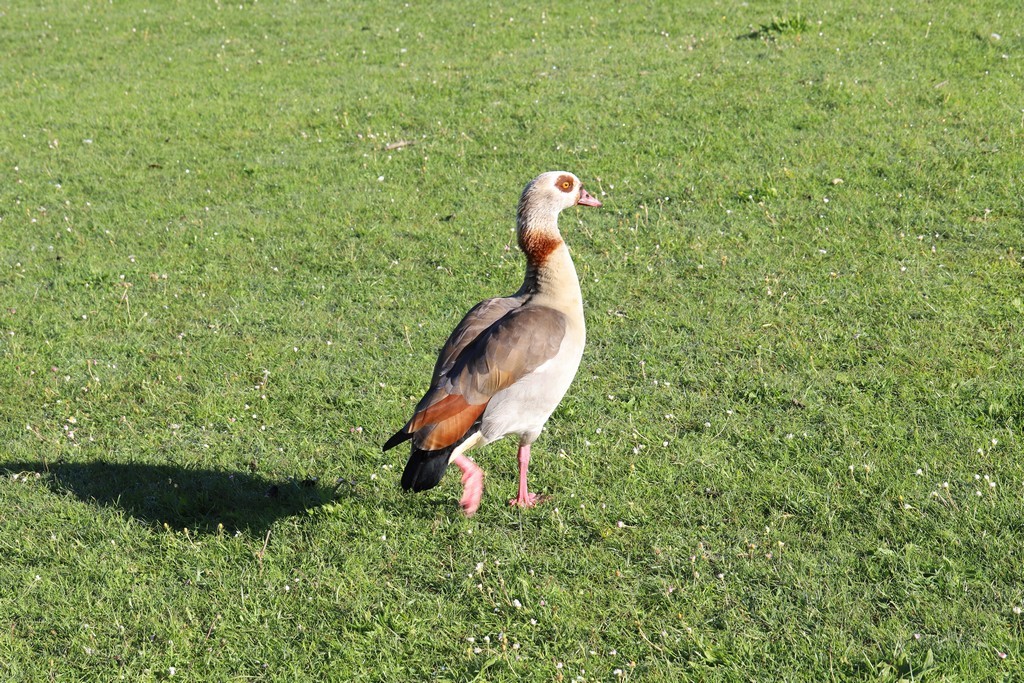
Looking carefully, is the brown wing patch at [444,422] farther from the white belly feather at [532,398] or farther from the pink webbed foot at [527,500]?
the pink webbed foot at [527,500]

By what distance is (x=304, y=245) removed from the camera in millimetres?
11531

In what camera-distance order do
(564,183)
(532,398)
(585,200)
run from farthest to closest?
(585,200) < (564,183) < (532,398)

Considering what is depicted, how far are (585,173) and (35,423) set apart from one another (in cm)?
745

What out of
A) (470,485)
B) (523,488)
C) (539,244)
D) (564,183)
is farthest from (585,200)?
(470,485)

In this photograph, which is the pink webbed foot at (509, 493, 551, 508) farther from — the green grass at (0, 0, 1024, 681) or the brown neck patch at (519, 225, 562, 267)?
the brown neck patch at (519, 225, 562, 267)

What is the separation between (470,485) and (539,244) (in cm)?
172

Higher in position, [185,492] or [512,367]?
[512,367]

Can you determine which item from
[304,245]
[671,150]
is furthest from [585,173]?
[304,245]

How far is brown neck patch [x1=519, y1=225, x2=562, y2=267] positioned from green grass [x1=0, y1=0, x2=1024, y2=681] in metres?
1.59

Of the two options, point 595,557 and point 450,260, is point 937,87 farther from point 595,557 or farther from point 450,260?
point 595,557

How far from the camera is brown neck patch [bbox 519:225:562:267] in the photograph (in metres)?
6.68

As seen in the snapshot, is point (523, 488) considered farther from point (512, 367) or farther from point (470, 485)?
point (512, 367)

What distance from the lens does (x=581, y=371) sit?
845cm

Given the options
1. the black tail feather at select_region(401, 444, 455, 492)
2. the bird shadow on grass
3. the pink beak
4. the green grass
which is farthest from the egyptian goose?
the bird shadow on grass
